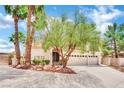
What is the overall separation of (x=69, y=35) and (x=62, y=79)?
1.58 metres

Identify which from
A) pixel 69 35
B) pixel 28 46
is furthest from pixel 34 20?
pixel 69 35

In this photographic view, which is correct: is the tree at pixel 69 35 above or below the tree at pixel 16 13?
below

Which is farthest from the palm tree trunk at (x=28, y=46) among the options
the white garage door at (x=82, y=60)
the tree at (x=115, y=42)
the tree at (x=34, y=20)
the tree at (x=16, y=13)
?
the tree at (x=115, y=42)

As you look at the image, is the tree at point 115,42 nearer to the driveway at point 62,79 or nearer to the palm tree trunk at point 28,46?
the driveway at point 62,79

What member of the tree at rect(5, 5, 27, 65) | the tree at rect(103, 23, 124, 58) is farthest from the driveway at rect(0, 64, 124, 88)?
the tree at rect(103, 23, 124, 58)

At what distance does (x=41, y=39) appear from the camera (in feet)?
35.3

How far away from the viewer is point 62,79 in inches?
383

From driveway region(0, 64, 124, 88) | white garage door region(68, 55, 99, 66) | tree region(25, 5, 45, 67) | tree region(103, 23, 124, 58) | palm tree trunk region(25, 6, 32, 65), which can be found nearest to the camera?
driveway region(0, 64, 124, 88)

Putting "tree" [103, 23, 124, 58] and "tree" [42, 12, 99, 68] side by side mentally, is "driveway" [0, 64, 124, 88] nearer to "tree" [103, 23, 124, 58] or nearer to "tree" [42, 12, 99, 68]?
"tree" [42, 12, 99, 68]

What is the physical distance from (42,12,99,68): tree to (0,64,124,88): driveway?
2.78 ft

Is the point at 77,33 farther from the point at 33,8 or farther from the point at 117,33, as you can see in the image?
the point at 117,33

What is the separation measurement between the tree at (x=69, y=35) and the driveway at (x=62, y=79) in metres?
0.85

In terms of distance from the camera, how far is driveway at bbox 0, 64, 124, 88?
30.2 feet

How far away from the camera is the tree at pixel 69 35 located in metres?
10.5
